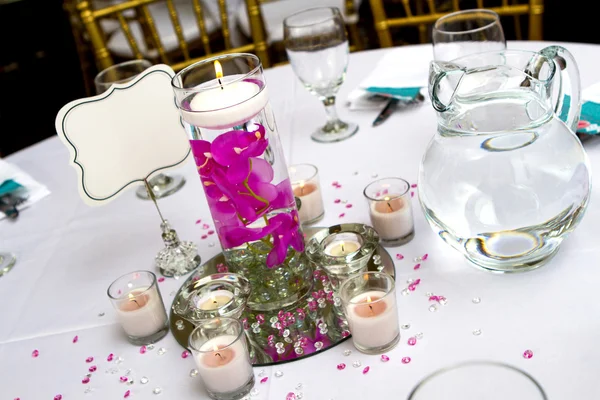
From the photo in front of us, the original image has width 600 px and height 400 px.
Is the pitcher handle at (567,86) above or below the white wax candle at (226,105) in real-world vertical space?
below

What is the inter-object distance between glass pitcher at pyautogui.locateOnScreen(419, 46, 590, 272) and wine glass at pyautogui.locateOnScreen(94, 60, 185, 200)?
529mm

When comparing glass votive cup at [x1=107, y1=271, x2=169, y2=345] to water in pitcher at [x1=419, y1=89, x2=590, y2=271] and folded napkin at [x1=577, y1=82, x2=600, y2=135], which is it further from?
folded napkin at [x1=577, y1=82, x2=600, y2=135]

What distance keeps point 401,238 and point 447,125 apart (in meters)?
0.19

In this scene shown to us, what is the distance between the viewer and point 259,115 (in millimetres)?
729

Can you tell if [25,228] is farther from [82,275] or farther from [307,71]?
[307,71]

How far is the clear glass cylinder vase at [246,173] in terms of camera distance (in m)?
0.70


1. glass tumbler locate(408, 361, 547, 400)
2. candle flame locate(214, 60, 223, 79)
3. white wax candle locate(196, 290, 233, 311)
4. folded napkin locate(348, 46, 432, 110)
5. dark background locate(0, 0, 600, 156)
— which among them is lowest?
dark background locate(0, 0, 600, 156)

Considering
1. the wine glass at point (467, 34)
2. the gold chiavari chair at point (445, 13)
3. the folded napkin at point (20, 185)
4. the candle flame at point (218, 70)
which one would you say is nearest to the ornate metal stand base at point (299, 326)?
the candle flame at point (218, 70)

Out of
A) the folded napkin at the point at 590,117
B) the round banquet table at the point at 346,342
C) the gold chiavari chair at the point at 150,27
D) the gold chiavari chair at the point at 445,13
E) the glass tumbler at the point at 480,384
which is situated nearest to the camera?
the glass tumbler at the point at 480,384

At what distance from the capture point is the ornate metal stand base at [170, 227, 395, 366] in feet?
2.28

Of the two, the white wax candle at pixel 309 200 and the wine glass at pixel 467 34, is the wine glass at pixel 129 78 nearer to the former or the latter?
the white wax candle at pixel 309 200

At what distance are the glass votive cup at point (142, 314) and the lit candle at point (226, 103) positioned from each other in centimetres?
→ 20

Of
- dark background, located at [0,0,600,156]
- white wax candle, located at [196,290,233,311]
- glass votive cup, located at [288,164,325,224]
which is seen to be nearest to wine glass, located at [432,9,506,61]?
glass votive cup, located at [288,164,325,224]

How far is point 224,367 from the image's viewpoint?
633 millimetres
